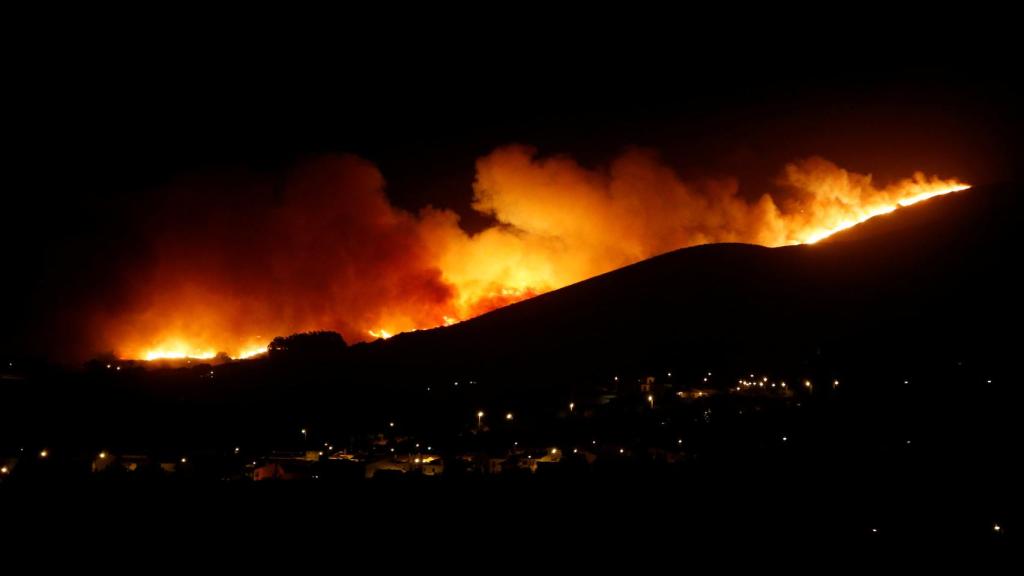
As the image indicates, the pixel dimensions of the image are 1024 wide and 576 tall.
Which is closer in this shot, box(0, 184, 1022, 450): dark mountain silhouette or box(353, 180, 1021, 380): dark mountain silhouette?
box(0, 184, 1022, 450): dark mountain silhouette

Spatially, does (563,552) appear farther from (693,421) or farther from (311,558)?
(693,421)

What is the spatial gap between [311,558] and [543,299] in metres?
44.2

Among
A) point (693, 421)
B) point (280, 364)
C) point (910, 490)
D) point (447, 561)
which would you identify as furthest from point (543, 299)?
point (447, 561)

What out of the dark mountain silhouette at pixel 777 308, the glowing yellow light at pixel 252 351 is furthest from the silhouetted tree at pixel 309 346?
the glowing yellow light at pixel 252 351

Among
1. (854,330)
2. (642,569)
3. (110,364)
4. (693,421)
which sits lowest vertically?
(642,569)

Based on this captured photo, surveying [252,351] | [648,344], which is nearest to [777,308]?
[648,344]

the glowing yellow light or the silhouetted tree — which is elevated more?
the glowing yellow light

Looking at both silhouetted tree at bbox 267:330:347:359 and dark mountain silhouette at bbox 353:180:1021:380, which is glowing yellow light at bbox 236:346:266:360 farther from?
dark mountain silhouette at bbox 353:180:1021:380

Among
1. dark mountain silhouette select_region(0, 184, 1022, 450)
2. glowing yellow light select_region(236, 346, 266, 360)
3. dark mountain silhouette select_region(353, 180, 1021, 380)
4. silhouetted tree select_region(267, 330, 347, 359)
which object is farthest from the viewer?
glowing yellow light select_region(236, 346, 266, 360)

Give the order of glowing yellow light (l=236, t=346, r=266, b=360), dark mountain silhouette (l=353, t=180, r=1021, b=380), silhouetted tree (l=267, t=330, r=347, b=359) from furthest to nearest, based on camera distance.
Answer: glowing yellow light (l=236, t=346, r=266, b=360), silhouetted tree (l=267, t=330, r=347, b=359), dark mountain silhouette (l=353, t=180, r=1021, b=380)

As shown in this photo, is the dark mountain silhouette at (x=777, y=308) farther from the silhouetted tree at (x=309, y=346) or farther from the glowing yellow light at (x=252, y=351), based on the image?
the glowing yellow light at (x=252, y=351)

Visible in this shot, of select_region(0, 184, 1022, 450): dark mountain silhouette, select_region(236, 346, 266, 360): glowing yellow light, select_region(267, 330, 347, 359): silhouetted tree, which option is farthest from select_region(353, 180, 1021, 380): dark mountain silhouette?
select_region(236, 346, 266, 360): glowing yellow light

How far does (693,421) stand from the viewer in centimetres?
2558

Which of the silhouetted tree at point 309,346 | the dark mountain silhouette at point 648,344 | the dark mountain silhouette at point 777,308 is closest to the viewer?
the dark mountain silhouette at point 648,344
